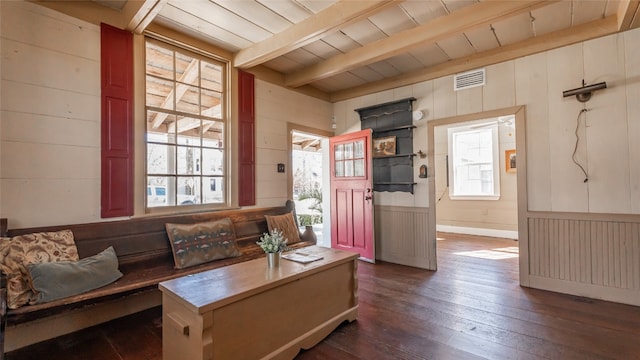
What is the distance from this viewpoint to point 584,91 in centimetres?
297

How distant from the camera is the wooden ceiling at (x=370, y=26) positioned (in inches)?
98.3

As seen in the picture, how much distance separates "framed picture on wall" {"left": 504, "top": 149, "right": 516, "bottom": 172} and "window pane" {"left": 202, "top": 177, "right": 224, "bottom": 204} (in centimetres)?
589

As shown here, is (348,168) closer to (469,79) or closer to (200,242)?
(469,79)

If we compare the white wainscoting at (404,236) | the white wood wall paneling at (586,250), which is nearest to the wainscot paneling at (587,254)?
the white wood wall paneling at (586,250)

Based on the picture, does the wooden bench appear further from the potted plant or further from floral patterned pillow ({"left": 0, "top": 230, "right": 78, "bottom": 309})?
the potted plant

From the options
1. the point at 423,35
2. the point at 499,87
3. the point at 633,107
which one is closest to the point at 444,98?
the point at 499,87

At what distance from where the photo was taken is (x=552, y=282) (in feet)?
10.4

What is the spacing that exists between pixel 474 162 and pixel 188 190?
618cm

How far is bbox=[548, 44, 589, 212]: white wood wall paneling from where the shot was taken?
120 inches

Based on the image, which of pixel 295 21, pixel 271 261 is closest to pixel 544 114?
pixel 295 21

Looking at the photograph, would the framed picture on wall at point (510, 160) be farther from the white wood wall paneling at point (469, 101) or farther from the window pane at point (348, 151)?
the window pane at point (348, 151)

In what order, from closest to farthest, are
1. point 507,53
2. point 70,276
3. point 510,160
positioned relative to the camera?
point 70,276 → point 507,53 → point 510,160

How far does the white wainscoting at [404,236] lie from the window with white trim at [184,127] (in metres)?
2.41

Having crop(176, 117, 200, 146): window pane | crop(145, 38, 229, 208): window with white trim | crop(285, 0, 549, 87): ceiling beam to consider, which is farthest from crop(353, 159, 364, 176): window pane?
crop(176, 117, 200, 146): window pane
